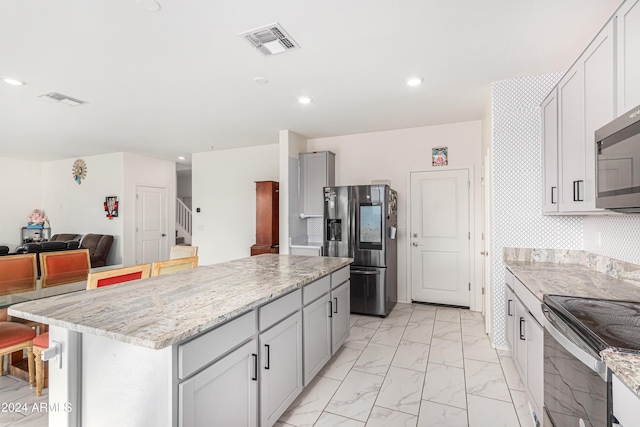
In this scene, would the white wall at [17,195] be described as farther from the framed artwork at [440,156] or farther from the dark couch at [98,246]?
the framed artwork at [440,156]

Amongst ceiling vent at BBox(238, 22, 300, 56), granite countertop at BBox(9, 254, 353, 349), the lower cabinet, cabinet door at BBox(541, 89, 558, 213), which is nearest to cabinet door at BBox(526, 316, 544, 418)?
the lower cabinet

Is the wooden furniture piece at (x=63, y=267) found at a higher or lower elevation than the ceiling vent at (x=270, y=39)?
lower

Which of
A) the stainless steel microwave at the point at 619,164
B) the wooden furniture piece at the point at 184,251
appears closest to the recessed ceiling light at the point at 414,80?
the stainless steel microwave at the point at 619,164

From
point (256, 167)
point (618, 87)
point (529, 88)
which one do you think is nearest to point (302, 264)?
point (618, 87)

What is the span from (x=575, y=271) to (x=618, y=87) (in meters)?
1.43

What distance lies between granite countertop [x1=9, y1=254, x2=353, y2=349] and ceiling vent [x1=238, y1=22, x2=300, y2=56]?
173cm

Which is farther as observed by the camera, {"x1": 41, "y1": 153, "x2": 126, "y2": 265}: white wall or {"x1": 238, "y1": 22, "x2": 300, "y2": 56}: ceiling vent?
{"x1": 41, "y1": 153, "x2": 126, "y2": 265}: white wall

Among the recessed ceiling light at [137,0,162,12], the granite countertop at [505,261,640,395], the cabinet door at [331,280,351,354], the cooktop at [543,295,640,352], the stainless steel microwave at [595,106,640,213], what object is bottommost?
the cabinet door at [331,280,351,354]

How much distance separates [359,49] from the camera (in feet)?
7.87

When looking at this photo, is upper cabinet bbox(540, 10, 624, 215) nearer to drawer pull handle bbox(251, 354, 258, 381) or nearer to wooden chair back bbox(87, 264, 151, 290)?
drawer pull handle bbox(251, 354, 258, 381)

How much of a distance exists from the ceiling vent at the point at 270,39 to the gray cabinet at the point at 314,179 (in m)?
2.43

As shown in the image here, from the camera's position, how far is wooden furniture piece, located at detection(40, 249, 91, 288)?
9.41 ft

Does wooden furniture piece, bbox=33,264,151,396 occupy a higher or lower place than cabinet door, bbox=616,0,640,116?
lower

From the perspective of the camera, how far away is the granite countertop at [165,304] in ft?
3.80
